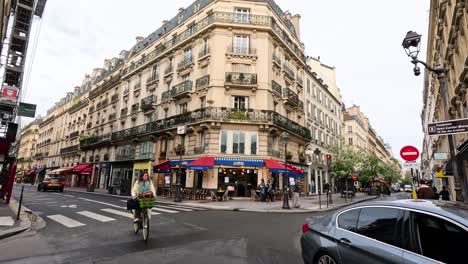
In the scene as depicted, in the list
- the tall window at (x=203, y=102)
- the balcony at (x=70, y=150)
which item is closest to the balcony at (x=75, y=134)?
the balcony at (x=70, y=150)

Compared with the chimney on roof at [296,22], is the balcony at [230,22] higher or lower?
lower

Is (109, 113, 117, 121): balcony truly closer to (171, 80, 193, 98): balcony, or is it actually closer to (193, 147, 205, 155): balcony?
(171, 80, 193, 98): balcony

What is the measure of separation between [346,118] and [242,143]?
41.6 m

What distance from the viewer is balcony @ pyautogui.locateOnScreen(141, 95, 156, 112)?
92.1ft

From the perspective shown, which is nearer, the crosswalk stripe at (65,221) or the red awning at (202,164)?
the crosswalk stripe at (65,221)

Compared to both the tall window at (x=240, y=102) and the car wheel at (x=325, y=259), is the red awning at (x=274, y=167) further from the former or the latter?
the car wheel at (x=325, y=259)

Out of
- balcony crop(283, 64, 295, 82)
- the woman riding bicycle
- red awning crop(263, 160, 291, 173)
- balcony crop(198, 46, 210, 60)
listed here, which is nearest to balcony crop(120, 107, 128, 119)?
balcony crop(198, 46, 210, 60)

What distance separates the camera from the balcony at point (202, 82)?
22.9 meters

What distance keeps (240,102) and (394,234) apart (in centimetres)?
2047

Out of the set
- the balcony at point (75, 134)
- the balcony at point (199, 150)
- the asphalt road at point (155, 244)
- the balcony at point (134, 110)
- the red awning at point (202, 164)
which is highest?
the balcony at point (134, 110)

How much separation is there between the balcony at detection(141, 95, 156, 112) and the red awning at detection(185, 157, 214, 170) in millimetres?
11008

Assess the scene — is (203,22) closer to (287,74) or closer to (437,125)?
(287,74)

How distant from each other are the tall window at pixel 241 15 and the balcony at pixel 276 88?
21.3 feet

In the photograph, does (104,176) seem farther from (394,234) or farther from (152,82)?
(394,234)
